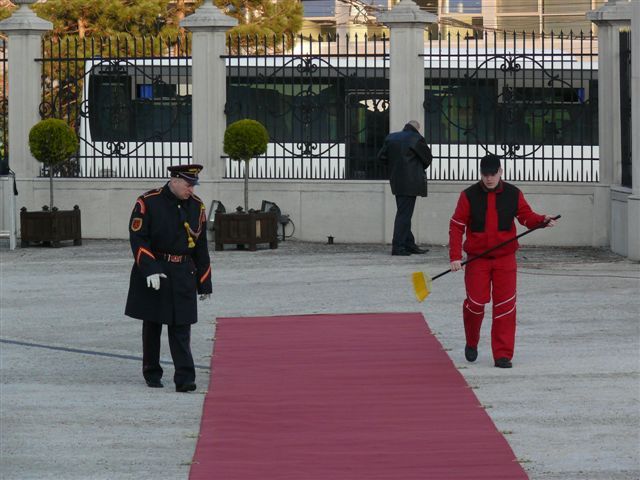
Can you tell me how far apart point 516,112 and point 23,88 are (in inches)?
292

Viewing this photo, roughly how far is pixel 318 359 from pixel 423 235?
10119mm

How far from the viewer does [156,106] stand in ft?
78.5

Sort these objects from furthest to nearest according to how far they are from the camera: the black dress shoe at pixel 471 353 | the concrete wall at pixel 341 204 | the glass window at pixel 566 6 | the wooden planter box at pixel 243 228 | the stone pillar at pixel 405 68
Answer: the glass window at pixel 566 6, the stone pillar at pixel 405 68, the concrete wall at pixel 341 204, the wooden planter box at pixel 243 228, the black dress shoe at pixel 471 353

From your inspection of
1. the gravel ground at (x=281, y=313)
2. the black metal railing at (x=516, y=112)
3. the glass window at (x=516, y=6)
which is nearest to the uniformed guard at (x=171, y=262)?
the gravel ground at (x=281, y=313)

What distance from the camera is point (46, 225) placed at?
2258 centimetres

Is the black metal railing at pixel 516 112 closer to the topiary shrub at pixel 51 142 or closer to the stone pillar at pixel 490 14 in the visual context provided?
the topiary shrub at pixel 51 142

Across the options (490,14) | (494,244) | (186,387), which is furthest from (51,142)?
(490,14)

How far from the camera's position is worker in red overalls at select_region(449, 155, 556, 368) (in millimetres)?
12172

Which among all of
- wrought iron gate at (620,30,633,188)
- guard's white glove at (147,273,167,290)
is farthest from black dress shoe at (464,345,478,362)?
wrought iron gate at (620,30,633,188)

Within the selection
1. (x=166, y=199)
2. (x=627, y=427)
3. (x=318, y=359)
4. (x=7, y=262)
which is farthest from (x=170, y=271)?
(x=7, y=262)

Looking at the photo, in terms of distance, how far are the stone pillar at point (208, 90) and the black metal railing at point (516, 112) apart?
3.07 meters

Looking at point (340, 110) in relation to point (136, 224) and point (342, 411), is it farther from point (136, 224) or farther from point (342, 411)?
point (342, 411)

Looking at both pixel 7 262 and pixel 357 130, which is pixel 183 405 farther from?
pixel 357 130

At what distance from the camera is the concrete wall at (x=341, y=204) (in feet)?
73.0
